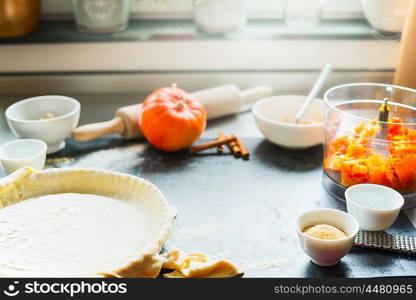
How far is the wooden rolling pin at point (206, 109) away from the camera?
4.38ft

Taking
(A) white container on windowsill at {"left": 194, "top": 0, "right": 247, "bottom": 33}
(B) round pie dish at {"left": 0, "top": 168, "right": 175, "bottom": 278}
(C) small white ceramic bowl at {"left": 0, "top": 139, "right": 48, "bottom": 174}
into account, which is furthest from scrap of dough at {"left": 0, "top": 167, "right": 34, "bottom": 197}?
(A) white container on windowsill at {"left": 194, "top": 0, "right": 247, "bottom": 33}

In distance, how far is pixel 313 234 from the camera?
0.94 metres

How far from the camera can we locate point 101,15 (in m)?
1.56

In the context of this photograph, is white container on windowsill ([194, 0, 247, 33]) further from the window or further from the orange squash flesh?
the orange squash flesh

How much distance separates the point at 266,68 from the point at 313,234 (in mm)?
820

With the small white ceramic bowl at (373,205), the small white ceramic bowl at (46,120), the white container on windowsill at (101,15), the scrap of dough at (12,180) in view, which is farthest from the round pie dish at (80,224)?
the white container on windowsill at (101,15)

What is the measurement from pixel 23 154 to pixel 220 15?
2.21 feet

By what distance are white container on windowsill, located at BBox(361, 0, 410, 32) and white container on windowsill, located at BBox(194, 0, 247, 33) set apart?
13.7 inches

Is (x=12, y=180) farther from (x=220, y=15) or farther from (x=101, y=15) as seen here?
(x=220, y=15)

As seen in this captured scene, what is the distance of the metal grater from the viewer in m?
0.97

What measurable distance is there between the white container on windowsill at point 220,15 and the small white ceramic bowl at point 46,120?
0.46m

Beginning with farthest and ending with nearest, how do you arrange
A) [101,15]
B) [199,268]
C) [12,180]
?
[101,15] → [12,180] → [199,268]

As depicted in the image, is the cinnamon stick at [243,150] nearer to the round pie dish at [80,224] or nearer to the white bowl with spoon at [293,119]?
the white bowl with spoon at [293,119]

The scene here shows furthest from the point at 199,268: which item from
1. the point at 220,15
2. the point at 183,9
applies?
the point at 183,9
